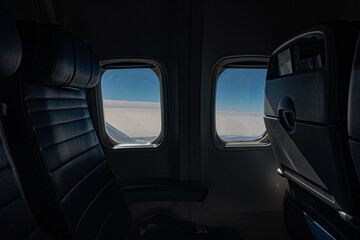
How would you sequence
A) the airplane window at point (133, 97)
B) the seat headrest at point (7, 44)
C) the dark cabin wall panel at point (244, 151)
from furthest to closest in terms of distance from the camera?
the airplane window at point (133, 97), the dark cabin wall panel at point (244, 151), the seat headrest at point (7, 44)

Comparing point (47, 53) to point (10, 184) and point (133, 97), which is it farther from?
point (133, 97)

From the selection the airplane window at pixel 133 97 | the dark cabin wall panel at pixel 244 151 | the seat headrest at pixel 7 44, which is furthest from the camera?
the airplane window at pixel 133 97

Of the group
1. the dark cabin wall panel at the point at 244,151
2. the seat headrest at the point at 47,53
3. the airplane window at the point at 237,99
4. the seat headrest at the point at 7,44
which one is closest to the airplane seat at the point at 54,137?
the seat headrest at the point at 47,53

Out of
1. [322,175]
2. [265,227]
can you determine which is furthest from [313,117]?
[265,227]

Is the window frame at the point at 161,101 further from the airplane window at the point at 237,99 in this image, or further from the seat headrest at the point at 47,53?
the seat headrest at the point at 47,53

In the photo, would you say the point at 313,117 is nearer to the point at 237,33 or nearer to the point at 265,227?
the point at 237,33

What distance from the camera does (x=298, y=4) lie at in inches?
74.9

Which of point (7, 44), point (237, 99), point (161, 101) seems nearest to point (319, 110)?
point (7, 44)

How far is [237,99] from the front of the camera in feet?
6.84

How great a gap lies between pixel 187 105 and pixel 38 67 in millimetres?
1328

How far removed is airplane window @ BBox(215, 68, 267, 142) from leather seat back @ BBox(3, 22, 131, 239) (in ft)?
4.39

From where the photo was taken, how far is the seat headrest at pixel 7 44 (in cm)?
53

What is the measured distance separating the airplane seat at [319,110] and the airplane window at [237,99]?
3.01 ft

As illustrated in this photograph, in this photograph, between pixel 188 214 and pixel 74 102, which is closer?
pixel 74 102
